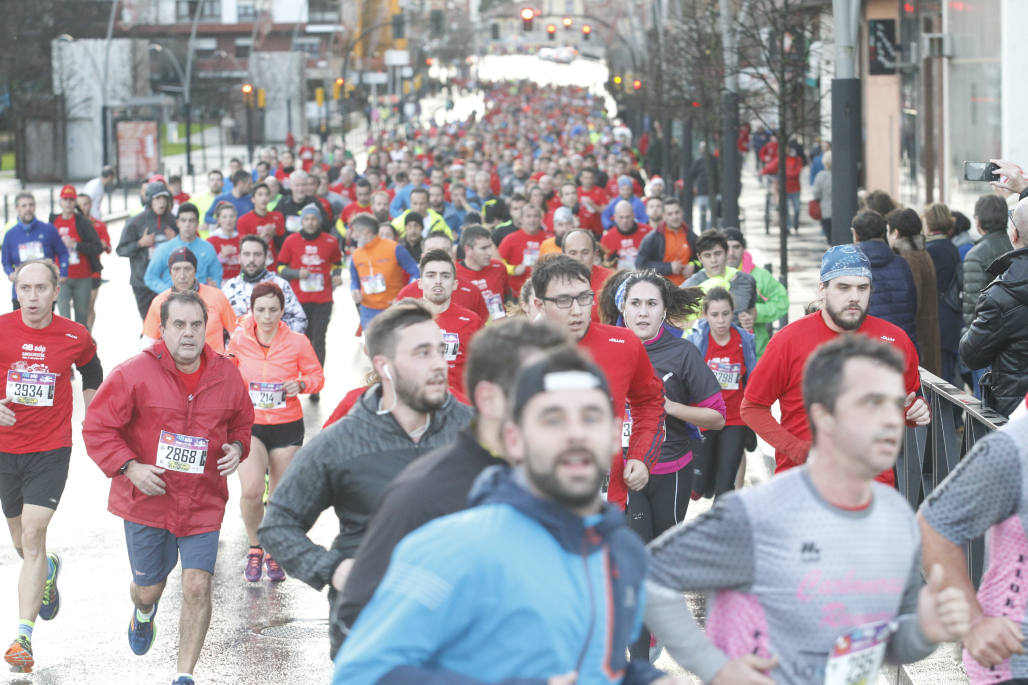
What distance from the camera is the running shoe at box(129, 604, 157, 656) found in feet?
25.4

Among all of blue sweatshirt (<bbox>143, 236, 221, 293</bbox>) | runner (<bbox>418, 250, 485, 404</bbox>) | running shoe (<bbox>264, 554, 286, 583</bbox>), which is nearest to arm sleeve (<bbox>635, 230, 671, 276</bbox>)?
blue sweatshirt (<bbox>143, 236, 221, 293</bbox>)

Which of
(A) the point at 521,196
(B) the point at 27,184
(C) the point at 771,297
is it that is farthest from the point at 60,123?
(C) the point at 771,297

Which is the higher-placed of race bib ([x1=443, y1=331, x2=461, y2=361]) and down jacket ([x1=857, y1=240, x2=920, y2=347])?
down jacket ([x1=857, y1=240, x2=920, y2=347])

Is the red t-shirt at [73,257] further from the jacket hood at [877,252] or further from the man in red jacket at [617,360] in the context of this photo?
the man in red jacket at [617,360]

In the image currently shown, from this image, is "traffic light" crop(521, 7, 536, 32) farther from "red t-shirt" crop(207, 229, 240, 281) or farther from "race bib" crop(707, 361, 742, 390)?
"race bib" crop(707, 361, 742, 390)

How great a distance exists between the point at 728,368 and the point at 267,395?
2741 millimetres

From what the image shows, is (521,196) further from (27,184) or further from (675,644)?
(27,184)

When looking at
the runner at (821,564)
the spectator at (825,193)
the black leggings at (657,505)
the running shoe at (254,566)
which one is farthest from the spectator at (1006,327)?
the spectator at (825,193)

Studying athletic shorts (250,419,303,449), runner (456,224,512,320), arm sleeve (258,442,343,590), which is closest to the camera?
arm sleeve (258,442,343,590)

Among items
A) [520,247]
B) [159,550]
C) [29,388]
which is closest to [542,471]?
[159,550]

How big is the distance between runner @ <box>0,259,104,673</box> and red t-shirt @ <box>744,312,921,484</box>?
3490mm

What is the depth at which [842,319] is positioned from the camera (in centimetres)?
678

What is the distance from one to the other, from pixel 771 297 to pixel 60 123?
52.1 metres

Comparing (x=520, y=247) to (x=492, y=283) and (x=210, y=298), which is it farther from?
(x=210, y=298)
